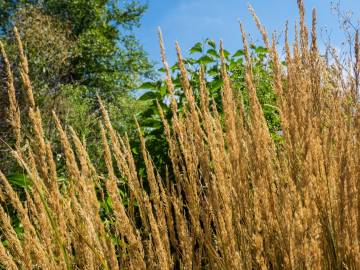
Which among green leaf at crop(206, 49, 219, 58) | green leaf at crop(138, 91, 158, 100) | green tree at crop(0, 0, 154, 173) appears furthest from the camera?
green tree at crop(0, 0, 154, 173)

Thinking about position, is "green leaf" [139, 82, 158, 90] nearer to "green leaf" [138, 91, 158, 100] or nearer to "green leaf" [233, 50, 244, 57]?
"green leaf" [138, 91, 158, 100]

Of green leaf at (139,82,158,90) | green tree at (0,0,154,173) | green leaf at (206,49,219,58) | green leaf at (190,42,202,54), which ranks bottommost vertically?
green leaf at (139,82,158,90)

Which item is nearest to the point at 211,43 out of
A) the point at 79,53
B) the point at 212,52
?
the point at 212,52

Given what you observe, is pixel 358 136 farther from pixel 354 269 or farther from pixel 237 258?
pixel 237 258

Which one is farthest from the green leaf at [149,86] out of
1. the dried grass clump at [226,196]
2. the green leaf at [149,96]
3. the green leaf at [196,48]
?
the dried grass clump at [226,196]

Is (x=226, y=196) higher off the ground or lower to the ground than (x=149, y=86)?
lower

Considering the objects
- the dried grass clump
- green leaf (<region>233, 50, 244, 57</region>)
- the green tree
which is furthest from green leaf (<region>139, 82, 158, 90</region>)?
the green tree

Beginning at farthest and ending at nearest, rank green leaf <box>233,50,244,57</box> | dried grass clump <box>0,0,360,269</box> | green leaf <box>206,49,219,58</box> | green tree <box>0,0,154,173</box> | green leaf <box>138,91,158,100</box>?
green tree <box>0,0,154,173</box>
green leaf <box>233,50,244,57</box>
green leaf <box>206,49,219,58</box>
green leaf <box>138,91,158,100</box>
dried grass clump <box>0,0,360,269</box>

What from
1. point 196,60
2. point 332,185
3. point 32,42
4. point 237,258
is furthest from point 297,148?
point 32,42

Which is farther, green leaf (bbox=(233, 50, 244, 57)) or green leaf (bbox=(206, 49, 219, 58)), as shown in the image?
green leaf (bbox=(233, 50, 244, 57))

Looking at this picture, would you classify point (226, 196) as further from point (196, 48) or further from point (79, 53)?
point (79, 53)

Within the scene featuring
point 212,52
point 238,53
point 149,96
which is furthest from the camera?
point 238,53

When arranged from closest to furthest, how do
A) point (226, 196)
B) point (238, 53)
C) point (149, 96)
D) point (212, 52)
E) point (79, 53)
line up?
point (226, 196)
point (149, 96)
point (212, 52)
point (238, 53)
point (79, 53)

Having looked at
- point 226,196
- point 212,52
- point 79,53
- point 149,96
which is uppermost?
point 79,53
